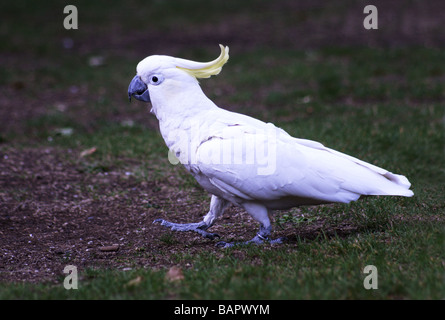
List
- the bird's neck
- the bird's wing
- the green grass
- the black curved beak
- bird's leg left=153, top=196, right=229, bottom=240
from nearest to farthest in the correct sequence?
the green grass < the bird's wing < the bird's neck < the black curved beak < bird's leg left=153, top=196, right=229, bottom=240

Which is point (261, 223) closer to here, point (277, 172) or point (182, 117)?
point (277, 172)

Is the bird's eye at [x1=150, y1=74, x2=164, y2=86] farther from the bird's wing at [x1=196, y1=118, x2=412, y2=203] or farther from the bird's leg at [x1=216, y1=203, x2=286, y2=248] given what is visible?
the bird's leg at [x1=216, y1=203, x2=286, y2=248]

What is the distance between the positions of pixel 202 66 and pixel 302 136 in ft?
7.61

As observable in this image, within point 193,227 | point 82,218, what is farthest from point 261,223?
point 82,218

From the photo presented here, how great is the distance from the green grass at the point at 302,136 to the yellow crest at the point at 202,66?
1.12 metres

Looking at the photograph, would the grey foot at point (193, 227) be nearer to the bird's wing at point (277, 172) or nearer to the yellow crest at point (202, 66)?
the bird's wing at point (277, 172)

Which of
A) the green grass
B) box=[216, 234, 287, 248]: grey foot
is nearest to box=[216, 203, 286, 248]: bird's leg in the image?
box=[216, 234, 287, 248]: grey foot

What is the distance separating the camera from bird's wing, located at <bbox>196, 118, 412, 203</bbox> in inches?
137

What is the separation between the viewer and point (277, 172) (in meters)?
3.48

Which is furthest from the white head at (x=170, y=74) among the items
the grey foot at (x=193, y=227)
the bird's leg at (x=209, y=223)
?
the grey foot at (x=193, y=227)
